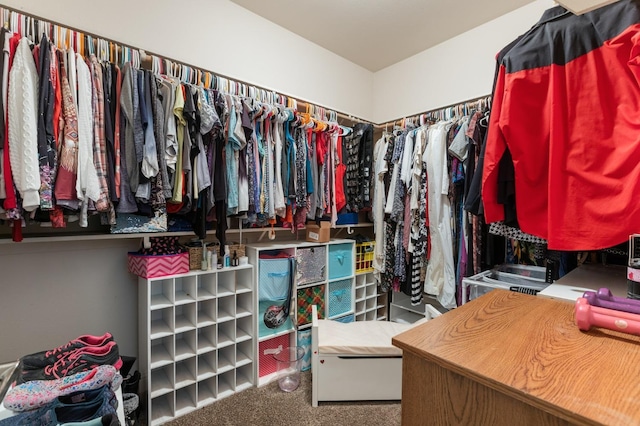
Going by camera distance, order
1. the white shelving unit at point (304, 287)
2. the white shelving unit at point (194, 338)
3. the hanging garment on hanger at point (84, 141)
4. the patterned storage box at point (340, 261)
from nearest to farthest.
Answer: the hanging garment on hanger at point (84, 141)
the white shelving unit at point (194, 338)
the white shelving unit at point (304, 287)
the patterned storage box at point (340, 261)

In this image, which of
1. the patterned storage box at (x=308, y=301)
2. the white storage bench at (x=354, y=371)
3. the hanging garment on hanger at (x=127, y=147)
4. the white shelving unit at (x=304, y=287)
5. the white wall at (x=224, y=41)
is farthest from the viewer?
the patterned storage box at (x=308, y=301)

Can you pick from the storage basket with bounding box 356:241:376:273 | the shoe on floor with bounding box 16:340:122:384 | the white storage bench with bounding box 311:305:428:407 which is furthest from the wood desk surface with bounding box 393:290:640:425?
the storage basket with bounding box 356:241:376:273

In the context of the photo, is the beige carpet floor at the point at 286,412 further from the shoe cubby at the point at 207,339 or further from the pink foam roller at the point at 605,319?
the pink foam roller at the point at 605,319

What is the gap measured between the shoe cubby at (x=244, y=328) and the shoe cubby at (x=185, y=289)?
43cm

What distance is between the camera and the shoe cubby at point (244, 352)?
2.05 m

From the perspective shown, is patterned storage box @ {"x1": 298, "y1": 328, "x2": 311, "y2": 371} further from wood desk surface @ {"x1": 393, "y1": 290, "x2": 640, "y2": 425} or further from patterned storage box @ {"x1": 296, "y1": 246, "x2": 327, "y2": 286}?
wood desk surface @ {"x1": 393, "y1": 290, "x2": 640, "y2": 425}

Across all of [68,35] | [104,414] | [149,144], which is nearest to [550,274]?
[104,414]

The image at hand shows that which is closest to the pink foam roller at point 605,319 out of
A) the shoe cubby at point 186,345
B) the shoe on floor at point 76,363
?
the shoe on floor at point 76,363

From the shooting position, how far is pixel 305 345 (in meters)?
2.31

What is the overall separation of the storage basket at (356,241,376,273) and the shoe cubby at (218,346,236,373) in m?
1.19

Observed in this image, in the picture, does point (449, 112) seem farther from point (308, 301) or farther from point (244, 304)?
point (244, 304)

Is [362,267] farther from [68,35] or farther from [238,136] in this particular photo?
[68,35]

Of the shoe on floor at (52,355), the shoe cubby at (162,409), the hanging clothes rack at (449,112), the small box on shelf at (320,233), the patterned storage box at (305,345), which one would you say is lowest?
the shoe cubby at (162,409)

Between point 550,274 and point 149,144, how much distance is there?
7.13ft
